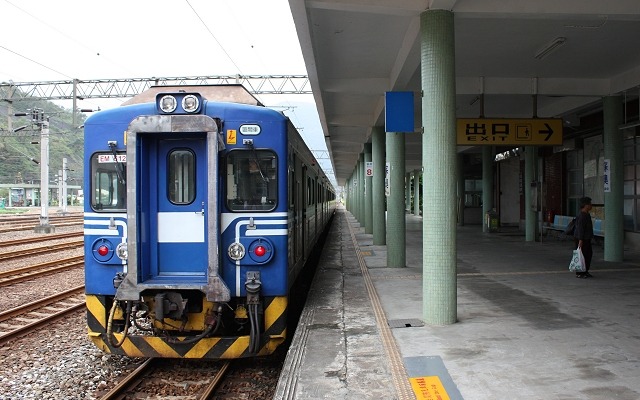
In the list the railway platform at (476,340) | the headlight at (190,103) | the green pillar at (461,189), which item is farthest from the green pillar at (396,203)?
the green pillar at (461,189)

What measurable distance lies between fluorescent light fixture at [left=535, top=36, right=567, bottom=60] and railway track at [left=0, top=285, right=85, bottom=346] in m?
8.87

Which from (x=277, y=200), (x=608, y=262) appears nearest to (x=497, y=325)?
(x=277, y=200)

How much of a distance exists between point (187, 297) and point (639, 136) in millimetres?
13254

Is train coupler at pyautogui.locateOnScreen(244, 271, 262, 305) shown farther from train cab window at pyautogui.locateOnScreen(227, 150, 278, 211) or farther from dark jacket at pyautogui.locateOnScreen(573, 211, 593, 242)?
dark jacket at pyautogui.locateOnScreen(573, 211, 593, 242)

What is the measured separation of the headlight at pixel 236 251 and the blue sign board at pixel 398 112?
282 cm

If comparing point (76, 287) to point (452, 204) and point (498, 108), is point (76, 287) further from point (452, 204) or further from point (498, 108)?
point (498, 108)

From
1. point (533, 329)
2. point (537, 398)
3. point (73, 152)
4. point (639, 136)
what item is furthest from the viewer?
point (73, 152)

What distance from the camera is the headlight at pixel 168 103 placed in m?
5.36

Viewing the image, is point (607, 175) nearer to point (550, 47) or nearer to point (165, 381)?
point (550, 47)

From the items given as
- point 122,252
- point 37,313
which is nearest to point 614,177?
point 122,252

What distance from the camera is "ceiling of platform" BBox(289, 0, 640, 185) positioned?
21.4ft

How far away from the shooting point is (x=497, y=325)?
6.38 m

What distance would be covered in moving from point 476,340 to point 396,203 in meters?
6.27

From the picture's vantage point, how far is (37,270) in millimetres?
12344
